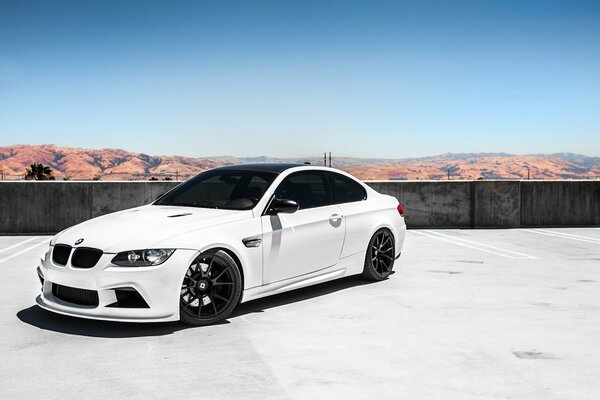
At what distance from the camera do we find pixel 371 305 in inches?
273

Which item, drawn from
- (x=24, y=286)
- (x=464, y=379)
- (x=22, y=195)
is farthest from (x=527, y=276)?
(x=22, y=195)

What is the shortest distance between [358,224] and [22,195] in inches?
390

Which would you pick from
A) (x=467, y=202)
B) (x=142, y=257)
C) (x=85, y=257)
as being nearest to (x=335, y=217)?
(x=142, y=257)

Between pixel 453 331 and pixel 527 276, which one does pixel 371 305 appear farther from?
pixel 527 276

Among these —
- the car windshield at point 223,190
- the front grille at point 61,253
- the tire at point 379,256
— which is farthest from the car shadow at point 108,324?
the tire at point 379,256

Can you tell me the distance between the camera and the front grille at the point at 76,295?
5656 millimetres

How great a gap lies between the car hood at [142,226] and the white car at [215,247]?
10mm

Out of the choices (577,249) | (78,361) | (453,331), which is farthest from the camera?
(577,249)

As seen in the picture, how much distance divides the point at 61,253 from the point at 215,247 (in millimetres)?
1367

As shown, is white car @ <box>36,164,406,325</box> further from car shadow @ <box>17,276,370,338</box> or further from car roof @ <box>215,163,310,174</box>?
car shadow @ <box>17,276,370,338</box>

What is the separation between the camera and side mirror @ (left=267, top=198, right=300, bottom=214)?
6.60 metres

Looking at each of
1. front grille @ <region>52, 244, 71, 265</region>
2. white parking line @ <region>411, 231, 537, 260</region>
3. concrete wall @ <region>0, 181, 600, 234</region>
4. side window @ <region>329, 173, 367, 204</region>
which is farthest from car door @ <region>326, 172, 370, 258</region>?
concrete wall @ <region>0, 181, 600, 234</region>

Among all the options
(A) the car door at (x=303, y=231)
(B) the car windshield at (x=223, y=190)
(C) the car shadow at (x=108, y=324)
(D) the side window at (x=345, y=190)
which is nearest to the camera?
(C) the car shadow at (x=108, y=324)

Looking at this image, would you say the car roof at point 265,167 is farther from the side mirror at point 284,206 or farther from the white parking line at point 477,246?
the white parking line at point 477,246
